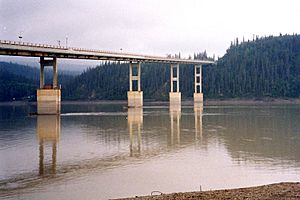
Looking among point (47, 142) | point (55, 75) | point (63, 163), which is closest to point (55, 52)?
point (55, 75)

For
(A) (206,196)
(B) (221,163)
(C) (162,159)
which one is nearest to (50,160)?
(C) (162,159)

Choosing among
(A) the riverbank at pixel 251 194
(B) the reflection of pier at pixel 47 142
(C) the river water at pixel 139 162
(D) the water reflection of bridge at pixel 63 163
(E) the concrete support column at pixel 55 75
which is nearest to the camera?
(A) the riverbank at pixel 251 194

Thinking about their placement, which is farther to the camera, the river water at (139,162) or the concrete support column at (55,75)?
the concrete support column at (55,75)

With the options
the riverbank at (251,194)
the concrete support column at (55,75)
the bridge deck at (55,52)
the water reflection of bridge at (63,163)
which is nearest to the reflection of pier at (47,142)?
the water reflection of bridge at (63,163)

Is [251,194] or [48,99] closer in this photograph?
Answer: [251,194]

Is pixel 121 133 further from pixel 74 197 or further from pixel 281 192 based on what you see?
pixel 281 192

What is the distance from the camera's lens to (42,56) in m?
82.1

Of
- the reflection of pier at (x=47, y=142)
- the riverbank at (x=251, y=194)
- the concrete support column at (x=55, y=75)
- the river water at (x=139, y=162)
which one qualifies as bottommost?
the reflection of pier at (x=47, y=142)

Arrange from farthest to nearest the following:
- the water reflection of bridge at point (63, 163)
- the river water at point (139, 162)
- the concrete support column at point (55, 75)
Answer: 1. the concrete support column at point (55, 75)
2. the water reflection of bridge at point (63, 163)
3. the river water at point (139, 162)

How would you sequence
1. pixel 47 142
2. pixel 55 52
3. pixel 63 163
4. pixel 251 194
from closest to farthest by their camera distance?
pixel 251 194 → pixel 63 163 → pixel 47 142 → pixel 55 52

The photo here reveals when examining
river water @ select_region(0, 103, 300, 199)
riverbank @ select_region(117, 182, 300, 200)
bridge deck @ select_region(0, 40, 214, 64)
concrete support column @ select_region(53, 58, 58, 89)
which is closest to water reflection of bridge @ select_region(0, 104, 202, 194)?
river water @ select_region(0, 103, 300, 199)

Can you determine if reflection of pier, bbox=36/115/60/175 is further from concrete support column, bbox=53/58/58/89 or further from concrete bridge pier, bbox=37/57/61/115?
concrete support column, bbox=53/58/58/89

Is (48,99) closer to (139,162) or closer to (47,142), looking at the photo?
(47,142)

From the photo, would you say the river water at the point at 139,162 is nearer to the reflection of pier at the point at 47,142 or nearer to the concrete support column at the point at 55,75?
the reflection of pier at the point at 47,142
